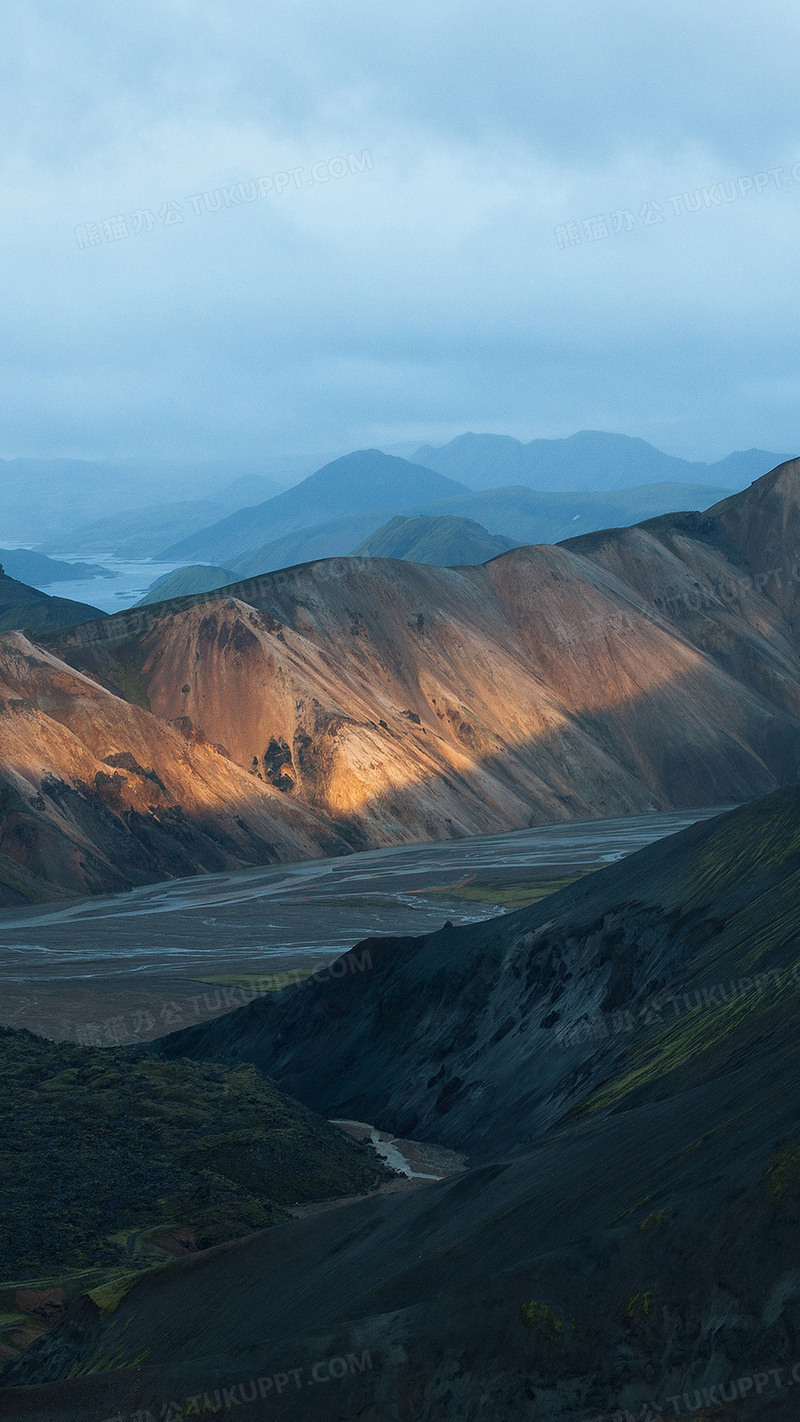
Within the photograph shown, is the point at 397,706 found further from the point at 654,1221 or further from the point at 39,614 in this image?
the point at 654,1221

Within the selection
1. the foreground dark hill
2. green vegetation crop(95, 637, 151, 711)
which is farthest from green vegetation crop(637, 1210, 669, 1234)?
green vegetation crop(95, 637, 151, 711)

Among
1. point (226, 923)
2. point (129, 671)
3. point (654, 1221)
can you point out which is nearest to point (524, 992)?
point (654, 1221)

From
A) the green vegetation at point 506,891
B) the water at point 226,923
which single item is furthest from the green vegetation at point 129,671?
the green vegetation at point 506,891

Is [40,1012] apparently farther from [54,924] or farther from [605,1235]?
[605,1235]

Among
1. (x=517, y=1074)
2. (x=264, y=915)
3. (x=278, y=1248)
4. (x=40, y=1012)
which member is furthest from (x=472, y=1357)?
(x=264, y=915)

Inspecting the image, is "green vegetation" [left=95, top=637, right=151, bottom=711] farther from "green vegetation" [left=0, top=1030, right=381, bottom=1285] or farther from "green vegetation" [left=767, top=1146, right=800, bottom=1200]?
"green vegetation" [left=767, top=1146, right=800, bottom=1200]

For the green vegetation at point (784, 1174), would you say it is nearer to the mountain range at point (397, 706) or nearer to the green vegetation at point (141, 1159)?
the green vegetation at point (141, 1159)
